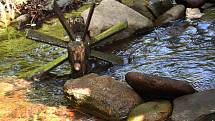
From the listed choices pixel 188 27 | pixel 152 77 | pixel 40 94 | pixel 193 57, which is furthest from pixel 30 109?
pixel 188 27

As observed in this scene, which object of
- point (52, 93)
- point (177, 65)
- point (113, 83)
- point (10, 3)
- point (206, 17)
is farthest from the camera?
point (10, 3)

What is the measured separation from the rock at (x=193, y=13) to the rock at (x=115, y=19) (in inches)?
52.1

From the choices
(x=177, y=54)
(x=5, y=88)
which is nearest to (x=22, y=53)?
(x=5, y=88)

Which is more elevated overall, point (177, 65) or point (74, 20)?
point (74, 20)

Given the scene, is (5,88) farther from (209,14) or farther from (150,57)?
(209,14)

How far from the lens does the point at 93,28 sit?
10.6 metres

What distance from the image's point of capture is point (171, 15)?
39.1ft

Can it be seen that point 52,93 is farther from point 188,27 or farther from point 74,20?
point 188,27

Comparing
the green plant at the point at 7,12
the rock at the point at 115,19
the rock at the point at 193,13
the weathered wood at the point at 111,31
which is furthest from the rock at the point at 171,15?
the green plant at the point at 7,12

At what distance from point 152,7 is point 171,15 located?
682 millimetres

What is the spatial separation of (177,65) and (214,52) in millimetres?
1016

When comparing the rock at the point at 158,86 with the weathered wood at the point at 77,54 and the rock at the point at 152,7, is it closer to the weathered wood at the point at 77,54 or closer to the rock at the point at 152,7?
the weathered wood at the point at 77,54

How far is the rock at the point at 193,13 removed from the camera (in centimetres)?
1186

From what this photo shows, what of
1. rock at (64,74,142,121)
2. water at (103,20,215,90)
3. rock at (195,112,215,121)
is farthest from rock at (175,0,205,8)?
rock at (195,112,215,121)
